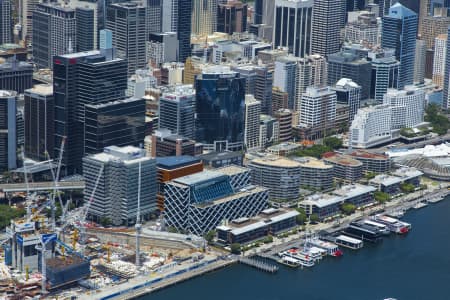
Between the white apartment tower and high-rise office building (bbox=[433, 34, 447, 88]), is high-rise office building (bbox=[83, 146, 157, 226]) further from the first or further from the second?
high-rise office building (bbox=[433, 34, 447, 88])

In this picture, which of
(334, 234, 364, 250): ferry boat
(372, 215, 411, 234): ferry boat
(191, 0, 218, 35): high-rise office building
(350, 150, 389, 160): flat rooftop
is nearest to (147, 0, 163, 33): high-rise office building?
(191, 0, 218, 35): high-rise office building

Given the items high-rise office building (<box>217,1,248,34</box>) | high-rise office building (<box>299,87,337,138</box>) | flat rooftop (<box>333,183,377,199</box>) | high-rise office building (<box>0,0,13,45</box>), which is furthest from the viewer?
high-rise office building (<box>217,1,248,34</box>)

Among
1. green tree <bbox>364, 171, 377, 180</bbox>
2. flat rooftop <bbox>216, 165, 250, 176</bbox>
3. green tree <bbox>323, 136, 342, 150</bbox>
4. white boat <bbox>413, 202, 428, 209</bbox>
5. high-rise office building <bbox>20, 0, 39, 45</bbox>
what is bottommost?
white boat <bbox>413, 202, 428, 209</bbox>

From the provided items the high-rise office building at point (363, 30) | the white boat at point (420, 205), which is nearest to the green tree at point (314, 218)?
the white boat at point (420, 205)

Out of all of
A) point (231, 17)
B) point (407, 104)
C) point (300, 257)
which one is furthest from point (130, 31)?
point (300, 257)

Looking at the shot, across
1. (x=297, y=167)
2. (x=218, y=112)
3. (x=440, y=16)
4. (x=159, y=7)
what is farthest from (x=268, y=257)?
(x=440, y=16)

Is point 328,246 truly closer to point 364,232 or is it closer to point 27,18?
point 364,232
